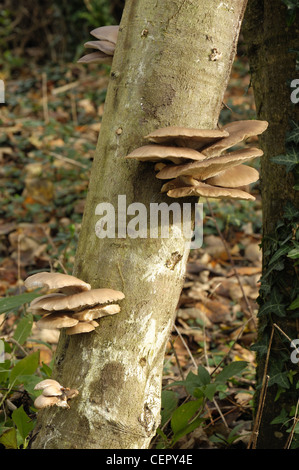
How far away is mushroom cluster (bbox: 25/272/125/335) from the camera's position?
179 centimetres

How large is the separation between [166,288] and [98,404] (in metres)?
0.52

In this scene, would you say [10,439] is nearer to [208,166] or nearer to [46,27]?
[208,166]

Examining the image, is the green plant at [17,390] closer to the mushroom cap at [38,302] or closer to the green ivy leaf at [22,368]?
the green ivy leaf at [22,368]

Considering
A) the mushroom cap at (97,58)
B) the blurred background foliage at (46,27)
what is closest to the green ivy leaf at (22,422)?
the mushroom cap at (97,58)

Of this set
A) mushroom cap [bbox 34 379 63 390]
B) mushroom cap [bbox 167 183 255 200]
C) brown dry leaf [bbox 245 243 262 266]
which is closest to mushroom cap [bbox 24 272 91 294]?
mushroom cap [bbox 34 379 63 390]

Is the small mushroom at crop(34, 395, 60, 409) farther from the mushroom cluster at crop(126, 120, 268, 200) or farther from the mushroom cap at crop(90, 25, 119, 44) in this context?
the mushroom cap at crop(90, 25, 119, 44)

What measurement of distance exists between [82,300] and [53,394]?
391 millimetres

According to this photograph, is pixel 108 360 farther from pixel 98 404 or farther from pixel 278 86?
pixel 278 86

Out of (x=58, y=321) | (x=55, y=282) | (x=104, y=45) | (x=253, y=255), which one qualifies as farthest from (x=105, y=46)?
(x=253, y=255)

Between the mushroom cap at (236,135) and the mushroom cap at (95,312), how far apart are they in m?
0.70

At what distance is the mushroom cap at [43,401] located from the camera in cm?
181

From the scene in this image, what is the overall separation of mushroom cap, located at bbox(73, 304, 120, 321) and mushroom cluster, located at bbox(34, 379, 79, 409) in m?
0.28

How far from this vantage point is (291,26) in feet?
8.41
